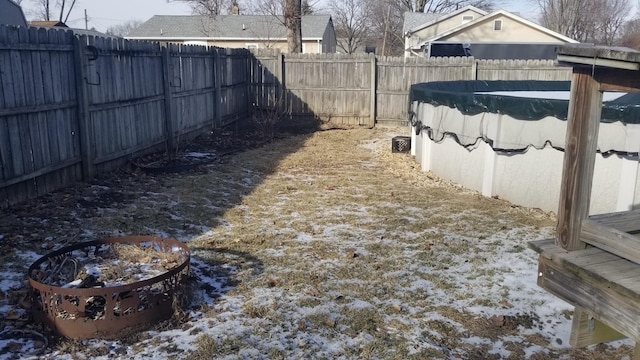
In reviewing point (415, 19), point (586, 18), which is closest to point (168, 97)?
point (415, 19)

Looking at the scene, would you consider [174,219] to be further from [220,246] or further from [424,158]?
[424,158]

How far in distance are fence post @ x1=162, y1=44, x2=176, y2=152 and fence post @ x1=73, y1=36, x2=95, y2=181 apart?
238 cm

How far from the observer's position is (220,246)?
5.07 m

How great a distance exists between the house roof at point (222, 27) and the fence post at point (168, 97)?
22.4 meters

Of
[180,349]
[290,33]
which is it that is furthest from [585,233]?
[290,33]

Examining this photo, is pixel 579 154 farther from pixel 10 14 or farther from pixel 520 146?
pixel 10 14

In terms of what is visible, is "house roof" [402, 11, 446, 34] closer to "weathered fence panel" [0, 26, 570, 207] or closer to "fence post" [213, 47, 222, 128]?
"weathered fence panel" [0, 26, 570, 207]

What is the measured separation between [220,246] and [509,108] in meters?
3.74

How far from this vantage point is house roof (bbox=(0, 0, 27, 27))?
43.8 ft

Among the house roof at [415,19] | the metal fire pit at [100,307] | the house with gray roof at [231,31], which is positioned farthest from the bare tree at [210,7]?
the metal fire pit at [100,307]

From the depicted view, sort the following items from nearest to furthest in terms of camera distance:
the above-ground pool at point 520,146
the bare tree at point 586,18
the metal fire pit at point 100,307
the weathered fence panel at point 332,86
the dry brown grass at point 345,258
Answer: the metal fire pit at point 100,307 < the dry brown grass at point 345,258 < the above-ground pool at point 520,146 < the weathered fence panel at point 332,86 < the bare tree at point 586,18

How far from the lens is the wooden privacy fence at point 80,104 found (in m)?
5.75

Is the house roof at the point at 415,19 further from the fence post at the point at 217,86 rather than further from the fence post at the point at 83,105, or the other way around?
the fence post at the point at 83,105

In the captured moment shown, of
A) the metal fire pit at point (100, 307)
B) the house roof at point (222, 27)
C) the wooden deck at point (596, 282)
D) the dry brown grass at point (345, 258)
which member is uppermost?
the house roof at point (222, 27)
